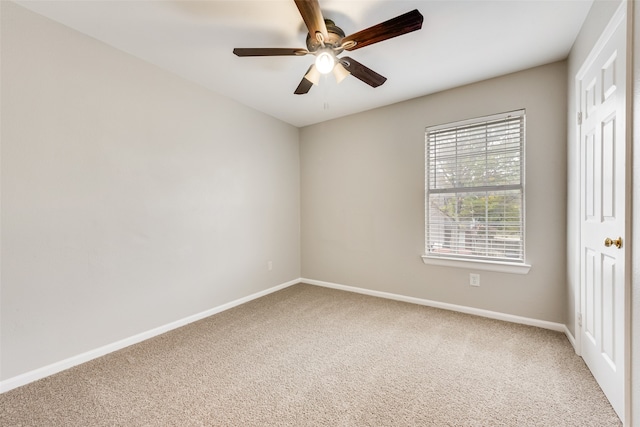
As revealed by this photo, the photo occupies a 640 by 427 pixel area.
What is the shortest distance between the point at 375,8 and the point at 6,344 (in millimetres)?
3186

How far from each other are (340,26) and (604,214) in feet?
6.77

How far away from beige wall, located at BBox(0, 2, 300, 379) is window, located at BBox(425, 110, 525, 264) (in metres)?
2.26

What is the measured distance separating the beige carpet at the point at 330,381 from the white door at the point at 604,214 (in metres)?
0.25

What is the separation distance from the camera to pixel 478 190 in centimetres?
282

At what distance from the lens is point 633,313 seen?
1.25 metres

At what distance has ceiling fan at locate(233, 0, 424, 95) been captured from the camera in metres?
1.50

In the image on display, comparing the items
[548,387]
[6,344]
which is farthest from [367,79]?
[6,344]

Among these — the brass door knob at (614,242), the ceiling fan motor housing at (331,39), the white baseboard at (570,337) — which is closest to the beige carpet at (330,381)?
the white baseboard at (570,337)

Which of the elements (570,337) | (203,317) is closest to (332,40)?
(203,317)

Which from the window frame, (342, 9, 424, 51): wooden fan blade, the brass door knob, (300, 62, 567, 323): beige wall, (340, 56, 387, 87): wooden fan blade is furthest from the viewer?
the window frame

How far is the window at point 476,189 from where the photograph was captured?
2645 millimetres

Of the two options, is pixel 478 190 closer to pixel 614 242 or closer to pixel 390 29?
pixel 614 242

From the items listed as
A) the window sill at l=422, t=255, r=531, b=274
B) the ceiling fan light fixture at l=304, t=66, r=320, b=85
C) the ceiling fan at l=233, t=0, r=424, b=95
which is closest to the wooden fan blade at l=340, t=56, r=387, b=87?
the ceiling fan at l=233, t=0, r=424, b=95

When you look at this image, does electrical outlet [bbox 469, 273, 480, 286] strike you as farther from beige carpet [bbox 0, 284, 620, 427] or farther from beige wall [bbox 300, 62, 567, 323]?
beige carpet [bbox 0, 284, 620, 427]
